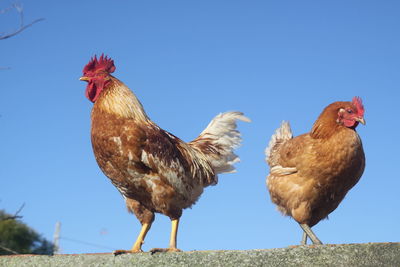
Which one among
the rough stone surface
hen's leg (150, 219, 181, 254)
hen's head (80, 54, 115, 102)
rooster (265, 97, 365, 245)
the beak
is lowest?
the rough stone surface

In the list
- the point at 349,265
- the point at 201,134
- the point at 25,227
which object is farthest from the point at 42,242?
the point at 349,265

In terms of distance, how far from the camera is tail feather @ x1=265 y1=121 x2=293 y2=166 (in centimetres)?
606

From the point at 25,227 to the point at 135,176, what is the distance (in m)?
12.8

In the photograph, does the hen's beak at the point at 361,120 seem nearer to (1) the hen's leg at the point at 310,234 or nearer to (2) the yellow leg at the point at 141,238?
(1) the hen's leg at the point at 310,234

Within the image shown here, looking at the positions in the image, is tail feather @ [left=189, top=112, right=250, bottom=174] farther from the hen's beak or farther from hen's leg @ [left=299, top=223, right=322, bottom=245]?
the hen's beak

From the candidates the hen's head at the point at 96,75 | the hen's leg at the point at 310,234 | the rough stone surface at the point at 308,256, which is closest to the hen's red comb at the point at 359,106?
the hen's leg at the point at 310,234

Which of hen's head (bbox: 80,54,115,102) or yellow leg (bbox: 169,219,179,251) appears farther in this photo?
hen's head (bbox: 80,54,115,102)

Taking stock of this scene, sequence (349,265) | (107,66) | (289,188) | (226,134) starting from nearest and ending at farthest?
(349,265), (289,188), (107,66), (226,134)

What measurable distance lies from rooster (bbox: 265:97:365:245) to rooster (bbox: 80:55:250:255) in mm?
915

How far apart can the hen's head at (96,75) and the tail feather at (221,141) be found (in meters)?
1.28

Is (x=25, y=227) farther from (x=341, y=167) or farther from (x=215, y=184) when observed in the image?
(x=341, y=167)

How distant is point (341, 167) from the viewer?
15.1 feet

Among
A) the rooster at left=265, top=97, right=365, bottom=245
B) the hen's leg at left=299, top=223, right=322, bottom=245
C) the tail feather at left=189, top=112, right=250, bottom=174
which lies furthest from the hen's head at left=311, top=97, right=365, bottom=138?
the tail feather at left=189, top=112, right=250, bottom=174

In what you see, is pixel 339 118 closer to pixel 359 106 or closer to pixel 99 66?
pixel 359 106
